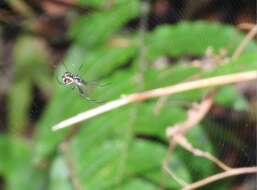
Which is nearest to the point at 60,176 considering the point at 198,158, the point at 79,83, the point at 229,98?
the point at 79,83

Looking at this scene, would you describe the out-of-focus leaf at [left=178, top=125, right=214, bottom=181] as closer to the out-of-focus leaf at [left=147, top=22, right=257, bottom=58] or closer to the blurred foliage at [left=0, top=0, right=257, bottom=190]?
the blurred foliage at [left=0, top=0, right=257, bottom=190]

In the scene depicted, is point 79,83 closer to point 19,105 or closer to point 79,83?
point 79,83

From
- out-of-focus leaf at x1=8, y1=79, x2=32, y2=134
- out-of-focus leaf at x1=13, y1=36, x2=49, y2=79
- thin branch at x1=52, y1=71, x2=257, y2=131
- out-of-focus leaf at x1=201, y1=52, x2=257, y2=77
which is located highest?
out-of-focus leaf at x1=13, y1=36, x2=49, y2=79

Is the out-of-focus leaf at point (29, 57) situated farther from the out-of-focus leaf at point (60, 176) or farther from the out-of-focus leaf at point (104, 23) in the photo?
the out-of-focus leaf at point (60, 176)

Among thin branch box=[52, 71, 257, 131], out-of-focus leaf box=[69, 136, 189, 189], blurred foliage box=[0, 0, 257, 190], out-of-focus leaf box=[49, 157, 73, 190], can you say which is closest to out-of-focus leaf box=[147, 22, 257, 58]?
blurred foliage box=[0, 0, 257, 190]

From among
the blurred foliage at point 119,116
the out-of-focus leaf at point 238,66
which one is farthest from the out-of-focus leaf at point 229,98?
the out-of-focus leaf at point 238,66

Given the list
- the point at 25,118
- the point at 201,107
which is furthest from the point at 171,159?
the point at 25,118
